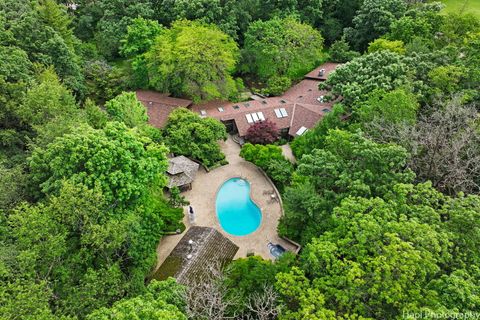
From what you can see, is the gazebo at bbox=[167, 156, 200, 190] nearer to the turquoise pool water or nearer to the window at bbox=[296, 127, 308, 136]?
the turquoise pool water

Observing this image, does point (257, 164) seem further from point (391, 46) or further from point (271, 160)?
point (391, 46)

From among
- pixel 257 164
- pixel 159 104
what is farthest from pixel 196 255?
pixel 159 104

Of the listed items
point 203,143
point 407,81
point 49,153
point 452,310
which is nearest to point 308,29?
point 407,81

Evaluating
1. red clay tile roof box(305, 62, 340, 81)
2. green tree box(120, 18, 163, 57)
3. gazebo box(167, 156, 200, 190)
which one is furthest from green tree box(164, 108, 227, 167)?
red clay tile roof box(305, 62, 340, 81)

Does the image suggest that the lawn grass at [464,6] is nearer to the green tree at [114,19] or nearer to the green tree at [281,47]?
the green tree at [281,47]

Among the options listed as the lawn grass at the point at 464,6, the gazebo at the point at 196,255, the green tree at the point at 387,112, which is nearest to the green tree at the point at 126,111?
the gazebo at the point at 196,255

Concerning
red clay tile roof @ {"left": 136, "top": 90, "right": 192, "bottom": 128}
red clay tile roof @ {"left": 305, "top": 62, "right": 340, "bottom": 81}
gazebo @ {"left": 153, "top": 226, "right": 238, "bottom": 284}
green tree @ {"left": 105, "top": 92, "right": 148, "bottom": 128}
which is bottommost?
gazebo @ {"left": 153, "top": 226, "right": 238, "bottom": 284}
